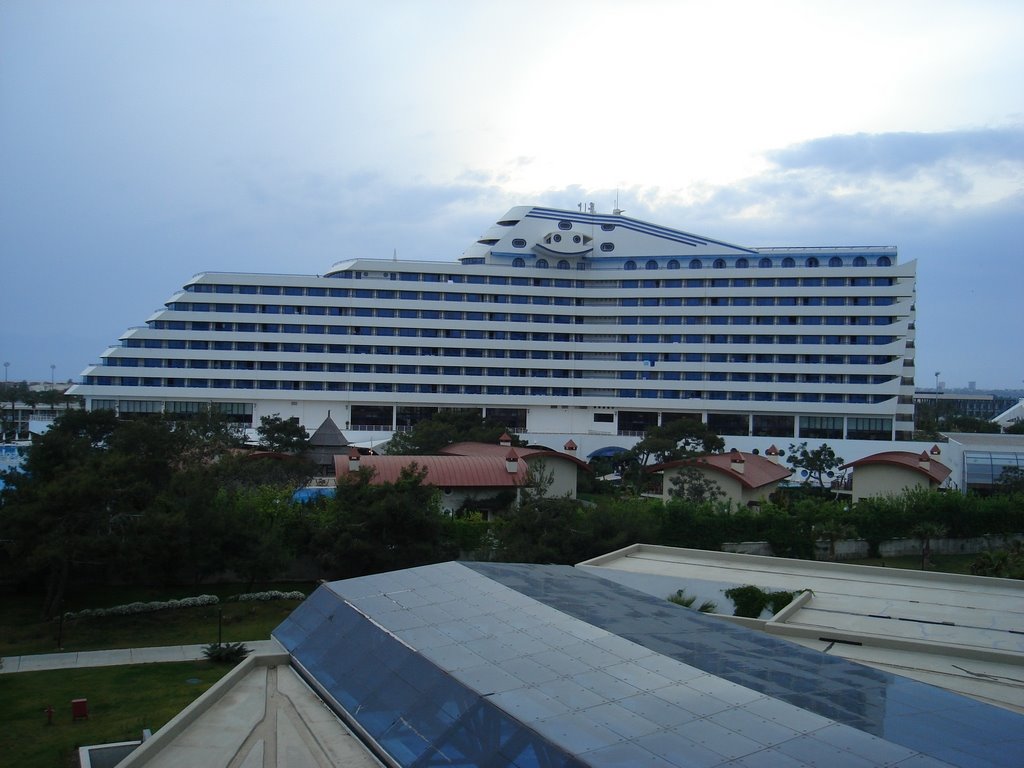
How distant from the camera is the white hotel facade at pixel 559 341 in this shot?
6656 centimetres

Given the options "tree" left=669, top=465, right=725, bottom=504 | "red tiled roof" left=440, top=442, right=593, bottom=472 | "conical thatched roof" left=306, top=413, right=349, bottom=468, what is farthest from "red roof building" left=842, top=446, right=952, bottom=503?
"conical thatched roof" left=306, top=413, right=349, bottom=468

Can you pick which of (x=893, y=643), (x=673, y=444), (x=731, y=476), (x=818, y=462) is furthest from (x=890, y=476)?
(x=893, y=643)

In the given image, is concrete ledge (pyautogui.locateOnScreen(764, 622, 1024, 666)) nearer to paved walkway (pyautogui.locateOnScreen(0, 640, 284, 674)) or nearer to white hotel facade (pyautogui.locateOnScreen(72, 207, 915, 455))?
paved walkway (pyautogui.locateOnScreen(0, 640, 284, 674))

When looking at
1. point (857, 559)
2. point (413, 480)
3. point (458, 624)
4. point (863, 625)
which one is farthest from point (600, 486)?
point (458, 624)

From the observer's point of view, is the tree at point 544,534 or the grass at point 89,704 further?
the tree at point 544,534

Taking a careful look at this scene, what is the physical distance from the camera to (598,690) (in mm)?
8344

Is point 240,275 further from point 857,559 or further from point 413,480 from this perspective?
point 857,559

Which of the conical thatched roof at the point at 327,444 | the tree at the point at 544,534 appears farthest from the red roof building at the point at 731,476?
the conical thatched roof at the point at 327,444

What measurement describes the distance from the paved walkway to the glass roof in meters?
9.50

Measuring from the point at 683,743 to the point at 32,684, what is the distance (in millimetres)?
16501

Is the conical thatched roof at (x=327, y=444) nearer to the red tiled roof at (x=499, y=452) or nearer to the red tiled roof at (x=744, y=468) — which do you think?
the red tiled roof at (x=499, y=452)

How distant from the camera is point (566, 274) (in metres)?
72.8

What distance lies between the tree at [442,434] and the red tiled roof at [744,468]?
1280cm

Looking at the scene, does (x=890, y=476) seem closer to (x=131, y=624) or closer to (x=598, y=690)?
(x=131, y=624)
